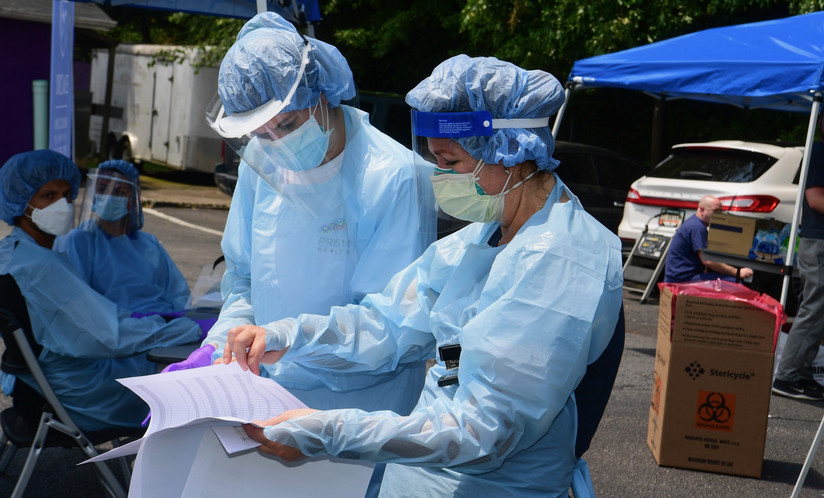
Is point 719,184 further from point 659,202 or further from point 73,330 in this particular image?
point 73,330

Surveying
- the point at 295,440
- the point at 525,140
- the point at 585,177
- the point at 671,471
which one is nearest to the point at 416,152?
the point at 525,140

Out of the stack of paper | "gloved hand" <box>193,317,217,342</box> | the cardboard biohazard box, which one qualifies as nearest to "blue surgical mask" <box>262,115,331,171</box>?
the stack of paper

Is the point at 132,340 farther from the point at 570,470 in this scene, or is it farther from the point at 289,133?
the point at 570,470

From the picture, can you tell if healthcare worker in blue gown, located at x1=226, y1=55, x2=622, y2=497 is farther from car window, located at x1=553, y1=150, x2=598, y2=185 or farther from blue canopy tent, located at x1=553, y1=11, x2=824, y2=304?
car window, located at x1=553, y1=150, x2=598, y2=185

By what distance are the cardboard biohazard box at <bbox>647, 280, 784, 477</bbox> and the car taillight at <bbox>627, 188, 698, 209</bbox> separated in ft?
14.6

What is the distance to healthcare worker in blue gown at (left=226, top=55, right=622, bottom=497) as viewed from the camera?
1415mm

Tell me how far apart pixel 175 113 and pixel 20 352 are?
551 inches

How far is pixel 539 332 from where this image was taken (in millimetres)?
1415

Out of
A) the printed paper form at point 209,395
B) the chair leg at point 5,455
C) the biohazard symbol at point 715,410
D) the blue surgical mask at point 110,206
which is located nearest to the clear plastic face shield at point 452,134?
the printed paper form at point 209,395

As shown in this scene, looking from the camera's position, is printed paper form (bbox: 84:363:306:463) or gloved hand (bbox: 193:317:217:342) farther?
gloved hand (bbox: 193:317:217:342)

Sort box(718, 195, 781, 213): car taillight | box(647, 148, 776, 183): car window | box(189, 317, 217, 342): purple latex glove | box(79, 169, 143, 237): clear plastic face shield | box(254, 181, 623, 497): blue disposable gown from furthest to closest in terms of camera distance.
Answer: box(647, 148, 776, 183): car window
box(718, 195, 781, 213): car taillight
box(79, 169, 143, 237): clear plastic face shield
box(189, 317, 217, 342): purple latex glove
box(254, 181, 623, 497): blue disposable gown

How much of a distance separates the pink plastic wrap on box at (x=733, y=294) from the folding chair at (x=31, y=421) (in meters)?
2.83

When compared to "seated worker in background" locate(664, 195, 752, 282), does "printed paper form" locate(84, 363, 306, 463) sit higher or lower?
higher

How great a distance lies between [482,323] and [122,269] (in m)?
3.15
